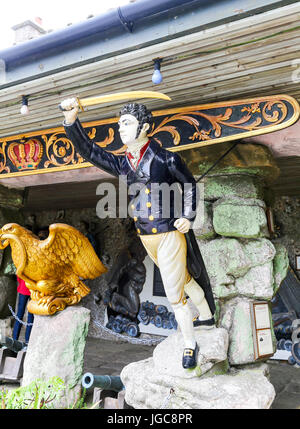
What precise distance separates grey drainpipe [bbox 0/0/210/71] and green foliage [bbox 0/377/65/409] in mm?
2236

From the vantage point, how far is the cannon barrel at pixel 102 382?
2.74 m

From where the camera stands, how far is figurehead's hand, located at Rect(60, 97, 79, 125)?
230cm

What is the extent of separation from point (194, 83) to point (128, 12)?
725 mm

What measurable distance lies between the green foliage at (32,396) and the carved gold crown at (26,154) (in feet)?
6.61

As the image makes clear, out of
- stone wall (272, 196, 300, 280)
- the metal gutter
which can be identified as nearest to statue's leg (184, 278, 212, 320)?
the metal gutter

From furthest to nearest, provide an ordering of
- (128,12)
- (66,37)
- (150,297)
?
(150,297)
(66,37)
(128,12)

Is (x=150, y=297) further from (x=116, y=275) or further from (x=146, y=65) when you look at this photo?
(x=146, y=65)

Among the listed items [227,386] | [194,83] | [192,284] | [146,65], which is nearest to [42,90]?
[146,65]

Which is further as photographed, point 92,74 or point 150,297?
point 150,297

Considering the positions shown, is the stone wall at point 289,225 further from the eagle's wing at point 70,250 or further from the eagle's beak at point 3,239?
the eagle's beak at point 3,239

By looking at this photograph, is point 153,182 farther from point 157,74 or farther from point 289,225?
point 289,225

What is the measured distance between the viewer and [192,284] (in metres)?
2.66

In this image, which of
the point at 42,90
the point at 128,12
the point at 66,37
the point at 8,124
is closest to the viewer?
the point at 128,12

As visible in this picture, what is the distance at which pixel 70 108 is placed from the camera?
232 cm
